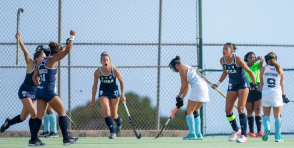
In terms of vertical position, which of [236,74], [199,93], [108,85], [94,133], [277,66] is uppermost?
[277,66]

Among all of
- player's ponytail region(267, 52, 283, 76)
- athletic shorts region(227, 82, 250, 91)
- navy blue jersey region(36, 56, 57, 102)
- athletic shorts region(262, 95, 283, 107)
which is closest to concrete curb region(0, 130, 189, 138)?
athletic shorts region(227, 82, 250, 91)

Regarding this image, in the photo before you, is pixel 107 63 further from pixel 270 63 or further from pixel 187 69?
pixel 270 63

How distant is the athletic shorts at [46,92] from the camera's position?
221 inches

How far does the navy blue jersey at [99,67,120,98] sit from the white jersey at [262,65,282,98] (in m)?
2.92

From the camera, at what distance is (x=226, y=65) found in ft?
23.1

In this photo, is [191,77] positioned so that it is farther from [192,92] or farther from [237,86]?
[237,86]

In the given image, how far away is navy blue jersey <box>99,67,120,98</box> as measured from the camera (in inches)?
310

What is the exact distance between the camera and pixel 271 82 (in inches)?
276

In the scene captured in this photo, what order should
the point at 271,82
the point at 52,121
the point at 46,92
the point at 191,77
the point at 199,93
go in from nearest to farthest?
1. the point at 46,92
2. the point at 271,82
3. the point at 199,93
4. the point at 191,77
5. the point at 52,121

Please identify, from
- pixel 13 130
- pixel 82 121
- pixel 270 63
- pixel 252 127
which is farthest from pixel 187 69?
pixel 13 130

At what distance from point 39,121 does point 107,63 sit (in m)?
2.30

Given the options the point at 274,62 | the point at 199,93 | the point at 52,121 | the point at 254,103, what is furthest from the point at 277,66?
the point at 52,121

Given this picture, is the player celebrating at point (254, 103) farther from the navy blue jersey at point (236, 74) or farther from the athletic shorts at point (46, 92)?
the athletic shorts at point (46, 92)

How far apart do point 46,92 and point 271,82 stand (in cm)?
393
